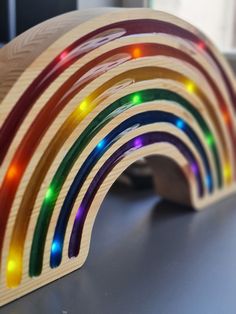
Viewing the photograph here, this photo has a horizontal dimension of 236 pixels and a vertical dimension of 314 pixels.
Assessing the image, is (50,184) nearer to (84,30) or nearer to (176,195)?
(84,30)

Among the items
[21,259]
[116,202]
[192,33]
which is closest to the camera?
[21,259]

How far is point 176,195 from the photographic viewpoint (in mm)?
839

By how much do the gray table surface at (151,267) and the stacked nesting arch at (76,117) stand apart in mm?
30

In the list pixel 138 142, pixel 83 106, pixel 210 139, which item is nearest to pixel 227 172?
pixel 210 139

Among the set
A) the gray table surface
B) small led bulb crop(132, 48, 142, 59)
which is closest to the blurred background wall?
small led bulb crop(132, 48, 142, 59)

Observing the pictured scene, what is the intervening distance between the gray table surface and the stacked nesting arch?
0.03 meters

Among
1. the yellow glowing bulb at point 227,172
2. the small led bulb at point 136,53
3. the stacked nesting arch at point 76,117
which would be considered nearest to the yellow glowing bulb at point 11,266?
the stacked nesting arch at point 76,117

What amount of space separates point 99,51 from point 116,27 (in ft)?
0.13

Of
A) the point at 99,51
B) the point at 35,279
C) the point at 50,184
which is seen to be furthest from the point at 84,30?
the point at 35,279

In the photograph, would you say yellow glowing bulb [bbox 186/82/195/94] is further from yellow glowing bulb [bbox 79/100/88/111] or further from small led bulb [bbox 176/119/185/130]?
yellow glowing bulb [bbox 79/100/88/111]

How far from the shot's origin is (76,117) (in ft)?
1.98

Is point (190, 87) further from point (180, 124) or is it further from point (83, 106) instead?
point (83, 106)

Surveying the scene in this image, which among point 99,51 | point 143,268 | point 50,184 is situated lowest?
point 143,268

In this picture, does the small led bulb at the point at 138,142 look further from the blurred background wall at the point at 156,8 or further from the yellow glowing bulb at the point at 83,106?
the blurred background wall at the point at 156,8
